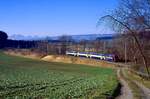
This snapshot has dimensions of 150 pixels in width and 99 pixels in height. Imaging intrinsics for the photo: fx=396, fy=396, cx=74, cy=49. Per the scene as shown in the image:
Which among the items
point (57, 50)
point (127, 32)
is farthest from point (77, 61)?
point (127, 32)

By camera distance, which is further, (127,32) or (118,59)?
(118,59)

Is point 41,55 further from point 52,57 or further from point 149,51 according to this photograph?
point 149,51

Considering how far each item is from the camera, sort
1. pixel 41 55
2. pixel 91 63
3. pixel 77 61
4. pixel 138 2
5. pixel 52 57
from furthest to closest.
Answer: pixel 41 55 → pixel 52 57 → pixel 77 61 → pixel 91 63 → pixel 138 2

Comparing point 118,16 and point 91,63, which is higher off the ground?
point 118,16

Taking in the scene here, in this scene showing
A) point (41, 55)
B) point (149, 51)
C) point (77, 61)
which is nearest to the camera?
point (149, 51)

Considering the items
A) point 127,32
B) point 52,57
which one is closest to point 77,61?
point 52,57

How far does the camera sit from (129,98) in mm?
21344

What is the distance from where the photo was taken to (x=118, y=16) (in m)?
34.3

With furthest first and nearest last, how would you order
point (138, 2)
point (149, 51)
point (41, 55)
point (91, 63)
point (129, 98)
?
point (41, 55), point (91, 63), point (149, 51), point (138, 2), point (129, 98)

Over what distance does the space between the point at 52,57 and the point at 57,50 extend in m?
39.7

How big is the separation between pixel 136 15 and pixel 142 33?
5.02 metres

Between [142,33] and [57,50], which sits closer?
[142,33]

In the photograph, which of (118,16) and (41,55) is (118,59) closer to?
(41,55)

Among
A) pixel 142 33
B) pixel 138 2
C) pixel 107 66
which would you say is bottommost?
pixel 107 66
